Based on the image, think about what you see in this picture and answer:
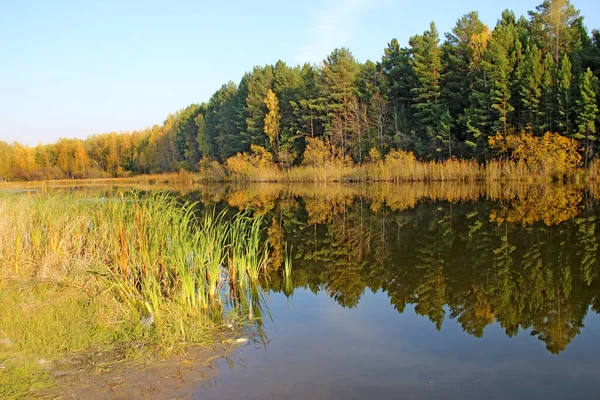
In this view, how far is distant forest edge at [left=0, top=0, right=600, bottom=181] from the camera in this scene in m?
29.7

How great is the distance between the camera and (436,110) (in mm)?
37406

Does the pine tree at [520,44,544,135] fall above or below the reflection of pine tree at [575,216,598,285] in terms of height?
above

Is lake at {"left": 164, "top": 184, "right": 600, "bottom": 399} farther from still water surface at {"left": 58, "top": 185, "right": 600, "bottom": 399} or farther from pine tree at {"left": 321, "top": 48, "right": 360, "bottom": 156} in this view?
pine tree at {"left": 321, "top": 48, "right": 360, "bottom": 156}

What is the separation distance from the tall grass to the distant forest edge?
90.2ft

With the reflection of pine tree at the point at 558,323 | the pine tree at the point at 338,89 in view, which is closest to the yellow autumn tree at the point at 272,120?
the pine tree at the point at 338,89

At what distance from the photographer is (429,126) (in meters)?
36.6

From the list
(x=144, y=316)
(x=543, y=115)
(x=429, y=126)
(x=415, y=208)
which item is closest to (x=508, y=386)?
(x=144, y=316)

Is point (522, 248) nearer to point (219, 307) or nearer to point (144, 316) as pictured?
point (219, 307)

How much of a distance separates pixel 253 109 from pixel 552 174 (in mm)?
32586

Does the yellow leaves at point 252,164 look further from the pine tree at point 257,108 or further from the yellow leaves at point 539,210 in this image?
the yellow leaves at point 539,210

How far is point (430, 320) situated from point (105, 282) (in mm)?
3950

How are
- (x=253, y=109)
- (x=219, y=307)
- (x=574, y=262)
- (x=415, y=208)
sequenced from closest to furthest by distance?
(x=219, y=307)
(x=574, y=262)
(x=415, y=208)
(x=253, y=109)

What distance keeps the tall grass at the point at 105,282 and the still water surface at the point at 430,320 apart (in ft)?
2.31

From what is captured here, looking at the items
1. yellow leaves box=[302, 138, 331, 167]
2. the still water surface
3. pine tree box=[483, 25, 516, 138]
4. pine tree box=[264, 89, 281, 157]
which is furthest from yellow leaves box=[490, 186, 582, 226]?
pine tree box=[264, 89, 281, 157]
